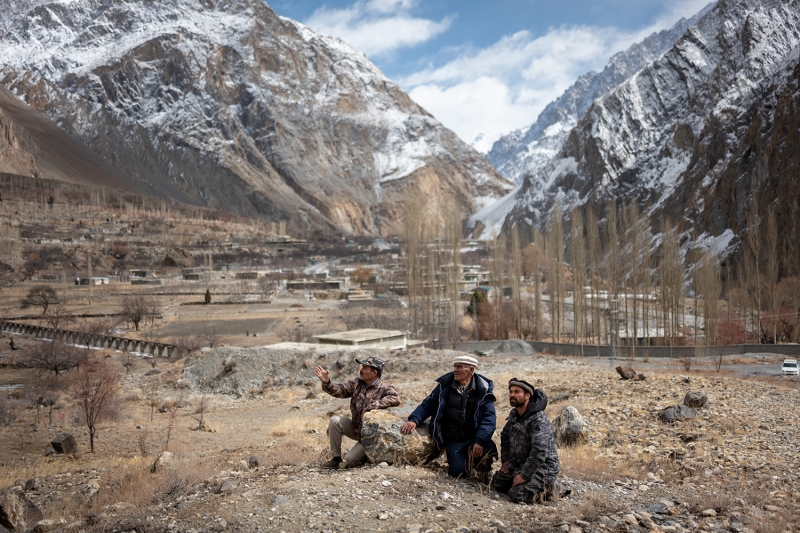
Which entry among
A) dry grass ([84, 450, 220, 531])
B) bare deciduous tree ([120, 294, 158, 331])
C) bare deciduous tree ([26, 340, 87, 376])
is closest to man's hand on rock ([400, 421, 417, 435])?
dry grass ([84, 450, 220, 531])

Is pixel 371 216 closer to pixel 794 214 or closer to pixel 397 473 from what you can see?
pixel 794 214

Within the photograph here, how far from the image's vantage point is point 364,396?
7277mm

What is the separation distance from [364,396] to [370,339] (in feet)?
70.1

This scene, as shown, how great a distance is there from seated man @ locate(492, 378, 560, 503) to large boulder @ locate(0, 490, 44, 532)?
454cm

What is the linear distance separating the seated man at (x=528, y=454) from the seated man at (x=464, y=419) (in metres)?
0.23

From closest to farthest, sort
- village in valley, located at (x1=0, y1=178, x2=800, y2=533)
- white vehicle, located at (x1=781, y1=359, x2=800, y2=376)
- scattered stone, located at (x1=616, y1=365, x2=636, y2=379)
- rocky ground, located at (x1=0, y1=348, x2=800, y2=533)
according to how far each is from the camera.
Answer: rocky ground, located at (x1=0, y1=348, x2=800, y2=533), village in valley, located at (x1=0, y1=178, x2=800, y2=533), scattered stone, located at (x1=616, y1=365, x2=636, y2=379), white vehicle, located at (x1=781, y1=359, x2=800, y2=376)

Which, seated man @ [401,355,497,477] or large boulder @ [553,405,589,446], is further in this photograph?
large boulder @ [553,405,589,446]

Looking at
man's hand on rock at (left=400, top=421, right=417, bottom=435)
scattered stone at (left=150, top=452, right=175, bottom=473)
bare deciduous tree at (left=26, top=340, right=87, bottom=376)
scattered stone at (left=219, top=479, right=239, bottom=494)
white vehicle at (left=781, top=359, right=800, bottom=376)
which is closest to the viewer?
scattered stone at (left=219, top=479, right=239, bottom=494)

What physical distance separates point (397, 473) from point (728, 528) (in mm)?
2960

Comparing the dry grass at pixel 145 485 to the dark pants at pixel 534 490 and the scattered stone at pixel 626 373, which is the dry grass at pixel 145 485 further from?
the scattered stone at pixel 626 373

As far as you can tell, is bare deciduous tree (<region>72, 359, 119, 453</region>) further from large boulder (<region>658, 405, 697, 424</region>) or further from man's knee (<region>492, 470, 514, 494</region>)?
large boulder (<region>658, 405, 697, 424</region>)

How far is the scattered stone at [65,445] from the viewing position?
39.6 feet

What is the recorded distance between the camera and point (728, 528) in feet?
19.1

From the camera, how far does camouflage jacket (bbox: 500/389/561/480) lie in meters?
6.17
